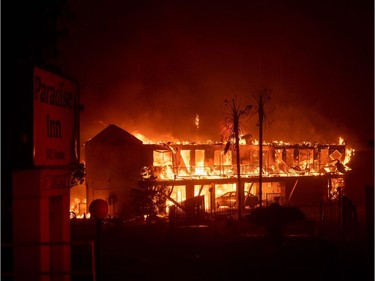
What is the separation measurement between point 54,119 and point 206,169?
23412 millimetres

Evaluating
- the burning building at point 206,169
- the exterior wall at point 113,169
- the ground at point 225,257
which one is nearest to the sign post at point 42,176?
the ground at point 225,257

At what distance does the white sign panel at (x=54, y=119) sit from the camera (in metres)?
7.16

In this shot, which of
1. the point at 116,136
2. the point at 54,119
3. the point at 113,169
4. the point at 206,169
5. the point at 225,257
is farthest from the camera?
the point at 206,169

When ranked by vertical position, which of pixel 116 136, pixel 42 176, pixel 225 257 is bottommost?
pixel 225 257

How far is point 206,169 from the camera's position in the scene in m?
30.7

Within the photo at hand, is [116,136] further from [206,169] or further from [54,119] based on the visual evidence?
[54,119]

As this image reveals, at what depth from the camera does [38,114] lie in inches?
281

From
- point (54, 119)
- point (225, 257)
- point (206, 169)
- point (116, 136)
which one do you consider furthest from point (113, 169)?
point (54, 119)

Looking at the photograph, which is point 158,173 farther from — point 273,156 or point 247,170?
point 273,156

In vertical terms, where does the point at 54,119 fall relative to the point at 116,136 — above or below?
below

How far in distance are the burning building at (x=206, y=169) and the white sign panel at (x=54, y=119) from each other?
1591 cm

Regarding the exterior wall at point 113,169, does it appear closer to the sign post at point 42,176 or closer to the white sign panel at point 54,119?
the white sign panel at point 54,119

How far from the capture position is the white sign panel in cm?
716

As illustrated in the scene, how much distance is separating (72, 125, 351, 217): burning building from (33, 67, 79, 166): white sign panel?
1591 centimetres
